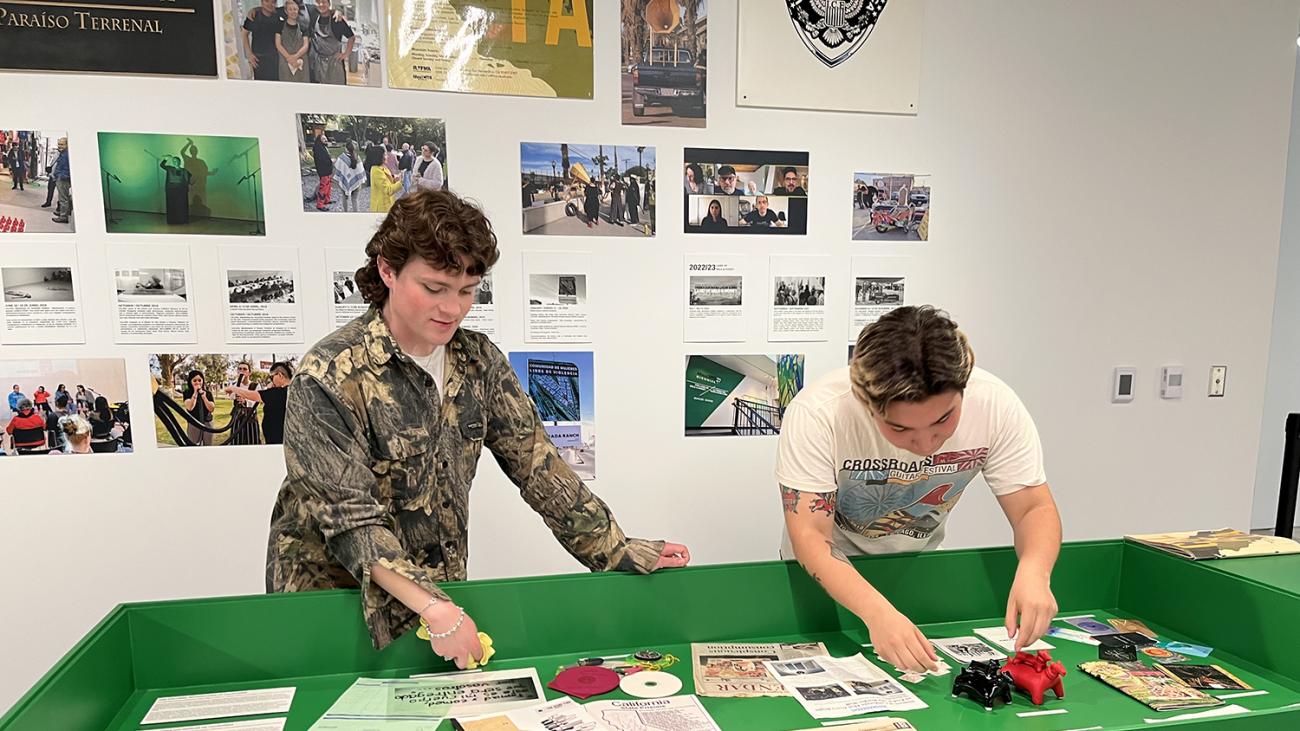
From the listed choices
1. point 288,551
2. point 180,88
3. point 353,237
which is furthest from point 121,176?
point 288,551

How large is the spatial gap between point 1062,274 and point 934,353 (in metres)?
1.78

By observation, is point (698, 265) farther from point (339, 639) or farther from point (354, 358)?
point (339, 639)

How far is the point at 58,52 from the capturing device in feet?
6.70

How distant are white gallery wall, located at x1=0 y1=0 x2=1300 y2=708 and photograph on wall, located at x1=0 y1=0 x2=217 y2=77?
Result: 0.15ft

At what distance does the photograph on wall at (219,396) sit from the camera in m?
2.21

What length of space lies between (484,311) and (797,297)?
3.34ft

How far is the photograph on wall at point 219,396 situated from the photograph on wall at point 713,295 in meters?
1.23

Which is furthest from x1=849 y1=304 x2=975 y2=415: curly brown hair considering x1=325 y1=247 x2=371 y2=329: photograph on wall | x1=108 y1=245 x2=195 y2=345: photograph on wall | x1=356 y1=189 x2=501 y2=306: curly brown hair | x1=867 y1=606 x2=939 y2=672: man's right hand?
x1=108 y1=245 x2=195 y2=345: photograph on wall

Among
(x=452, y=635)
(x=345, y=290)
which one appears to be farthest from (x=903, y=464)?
(x=345, y=290)

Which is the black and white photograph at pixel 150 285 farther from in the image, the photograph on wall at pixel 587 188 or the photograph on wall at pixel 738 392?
the photograph on wall at pixel 738 392

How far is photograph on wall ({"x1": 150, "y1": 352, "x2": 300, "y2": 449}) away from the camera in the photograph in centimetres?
221

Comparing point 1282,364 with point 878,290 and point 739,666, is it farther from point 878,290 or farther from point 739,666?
point 739,666

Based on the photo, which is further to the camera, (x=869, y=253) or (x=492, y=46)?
(x=869, y=253)

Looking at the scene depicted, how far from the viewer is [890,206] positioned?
8.32ft
